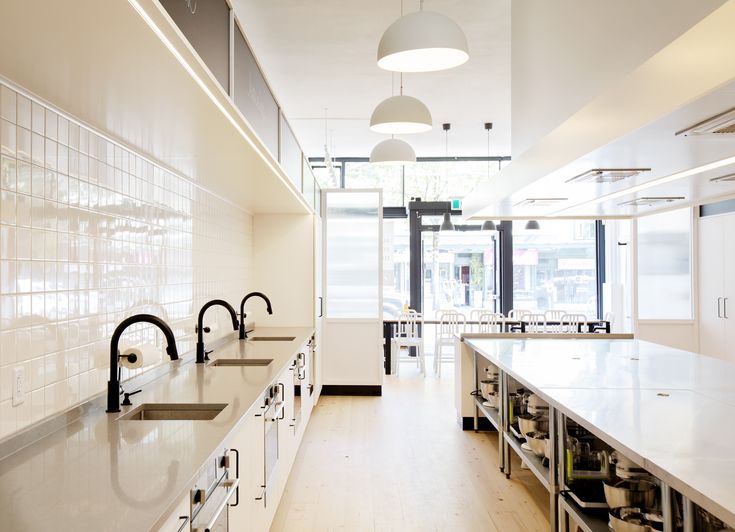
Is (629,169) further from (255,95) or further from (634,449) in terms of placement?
(255,95)

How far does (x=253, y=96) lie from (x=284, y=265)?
3071 mm

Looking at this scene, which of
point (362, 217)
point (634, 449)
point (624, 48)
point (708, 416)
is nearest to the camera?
point (624, 48)

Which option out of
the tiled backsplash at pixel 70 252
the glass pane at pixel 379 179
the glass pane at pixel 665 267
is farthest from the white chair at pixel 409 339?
the tiled backsplash at pixel 70 252

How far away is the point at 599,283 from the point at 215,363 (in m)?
7.59

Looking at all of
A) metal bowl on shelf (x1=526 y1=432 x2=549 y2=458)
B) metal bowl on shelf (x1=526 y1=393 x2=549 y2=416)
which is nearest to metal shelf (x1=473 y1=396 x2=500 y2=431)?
metal bowl on shelf (x1=526 y1=393 x2=549 y2=416)

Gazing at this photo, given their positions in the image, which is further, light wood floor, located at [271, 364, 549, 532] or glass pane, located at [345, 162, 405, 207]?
glass pane, located at [345, 162, 405, 207]

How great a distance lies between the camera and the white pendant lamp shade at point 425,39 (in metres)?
2.41

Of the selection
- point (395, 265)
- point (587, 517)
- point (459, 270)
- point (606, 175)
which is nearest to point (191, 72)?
point (606, 175)

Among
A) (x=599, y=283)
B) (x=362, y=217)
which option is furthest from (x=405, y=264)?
(x=599, y=283)

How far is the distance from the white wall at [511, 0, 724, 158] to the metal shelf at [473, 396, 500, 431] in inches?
78.4

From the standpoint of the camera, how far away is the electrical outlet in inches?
66.8

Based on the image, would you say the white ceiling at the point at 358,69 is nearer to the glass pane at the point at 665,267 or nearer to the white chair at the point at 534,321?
the glass pane at the point at 665,267

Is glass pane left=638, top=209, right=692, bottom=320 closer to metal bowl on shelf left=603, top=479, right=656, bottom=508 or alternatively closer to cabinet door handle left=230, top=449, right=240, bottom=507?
metal bowl on shelf left=603, top=479, right=656, bottom=508

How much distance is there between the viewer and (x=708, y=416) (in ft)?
7.58
